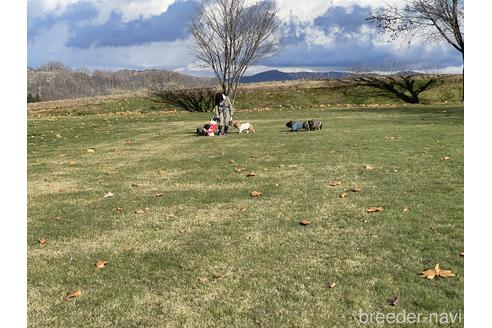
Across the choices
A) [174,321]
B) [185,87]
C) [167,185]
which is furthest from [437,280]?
[185,87]

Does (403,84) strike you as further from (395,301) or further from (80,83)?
(80,83)

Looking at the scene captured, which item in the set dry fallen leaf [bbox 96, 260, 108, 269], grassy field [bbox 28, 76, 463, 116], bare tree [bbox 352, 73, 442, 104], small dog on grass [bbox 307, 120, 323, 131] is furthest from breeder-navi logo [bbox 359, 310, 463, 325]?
bare tree [bbox 352, 73, 442, 104]

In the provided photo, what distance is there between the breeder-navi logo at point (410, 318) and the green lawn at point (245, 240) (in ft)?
0.22

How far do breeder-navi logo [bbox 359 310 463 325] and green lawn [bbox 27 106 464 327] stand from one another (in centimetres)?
7

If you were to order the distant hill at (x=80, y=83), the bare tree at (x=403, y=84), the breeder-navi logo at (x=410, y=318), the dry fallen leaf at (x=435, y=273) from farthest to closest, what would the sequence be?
1. the distant hill at (x=80, y=83)
2. the bare tree at (x=403, y=84)
3. the dry fallen leaf at (x=435, y=273)
4. the breeder-navi logo at (x=410, y=318)

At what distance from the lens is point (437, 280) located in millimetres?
4539

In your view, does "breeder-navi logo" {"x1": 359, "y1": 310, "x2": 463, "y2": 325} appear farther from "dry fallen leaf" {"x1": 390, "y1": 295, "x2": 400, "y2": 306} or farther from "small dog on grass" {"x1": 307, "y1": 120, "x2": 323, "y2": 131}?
"small dog on grass" {"x1": 307, "y1": 120, "x2": 323, "y2": 131}

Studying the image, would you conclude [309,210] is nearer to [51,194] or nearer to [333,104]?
[51,194]

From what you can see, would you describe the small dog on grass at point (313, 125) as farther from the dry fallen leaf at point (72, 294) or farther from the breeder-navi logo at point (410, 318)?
the breeder-navi logo at point (410, 318)

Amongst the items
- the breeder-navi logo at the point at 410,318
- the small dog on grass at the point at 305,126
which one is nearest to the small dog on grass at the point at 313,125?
the small dog on grass at the point at 305,126

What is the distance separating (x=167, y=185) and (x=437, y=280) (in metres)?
6.18

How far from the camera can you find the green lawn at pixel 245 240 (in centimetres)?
423

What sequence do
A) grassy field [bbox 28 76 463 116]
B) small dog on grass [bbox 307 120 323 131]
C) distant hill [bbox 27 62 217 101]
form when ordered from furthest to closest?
distant hill [bbox 27 62 217 101] < grassy field [bbox 28 76 463 116] < small dog on grass [bbox 307 120 323 131]

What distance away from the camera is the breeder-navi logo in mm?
3824
